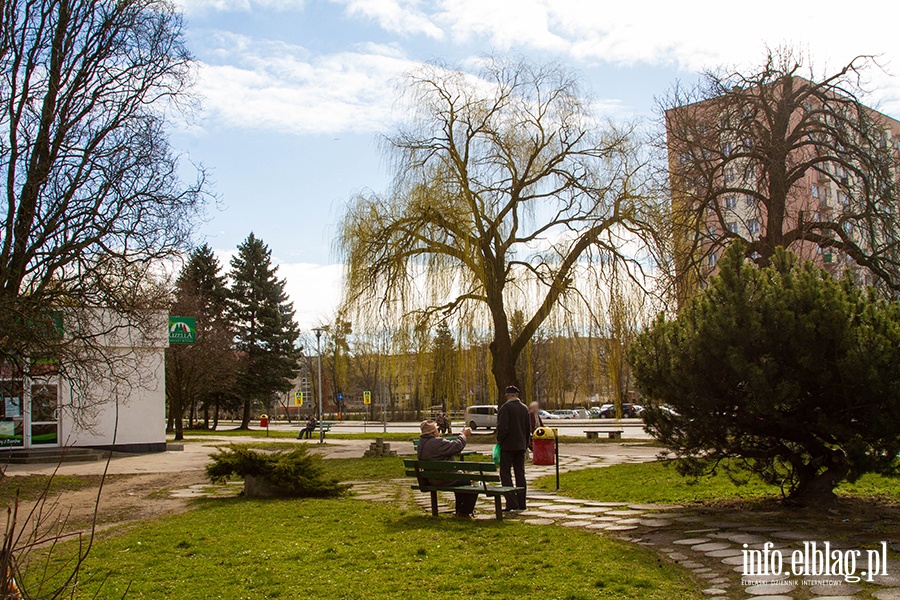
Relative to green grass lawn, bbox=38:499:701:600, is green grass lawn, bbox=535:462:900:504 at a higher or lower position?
lower

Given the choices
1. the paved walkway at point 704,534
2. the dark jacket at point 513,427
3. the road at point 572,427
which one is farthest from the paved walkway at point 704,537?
the road at point 572,427

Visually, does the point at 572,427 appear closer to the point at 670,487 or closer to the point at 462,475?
the point at 670,487

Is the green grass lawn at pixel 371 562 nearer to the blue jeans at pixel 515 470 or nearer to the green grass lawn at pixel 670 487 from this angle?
the blue jeans at pixel 515 470

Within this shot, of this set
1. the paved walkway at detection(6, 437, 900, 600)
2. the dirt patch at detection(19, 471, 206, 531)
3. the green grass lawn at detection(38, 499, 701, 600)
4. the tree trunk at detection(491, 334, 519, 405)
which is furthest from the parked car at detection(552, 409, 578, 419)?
the green grass lawn at detection(38, 499, 701, 600)

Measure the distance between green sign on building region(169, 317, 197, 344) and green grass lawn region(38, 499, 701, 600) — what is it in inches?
816

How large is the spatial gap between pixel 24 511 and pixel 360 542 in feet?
23.5

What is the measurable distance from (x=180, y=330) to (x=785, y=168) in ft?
70.1

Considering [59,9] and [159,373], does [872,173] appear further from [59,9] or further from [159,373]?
[159,373]

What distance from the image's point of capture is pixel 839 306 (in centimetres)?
841

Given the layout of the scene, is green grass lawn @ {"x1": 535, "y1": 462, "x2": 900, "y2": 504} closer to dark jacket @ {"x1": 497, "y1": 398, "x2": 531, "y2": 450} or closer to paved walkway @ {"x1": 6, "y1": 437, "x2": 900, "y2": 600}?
paved walkway @ {"x1": 6, "y1": 437, "x2": 900, "y2": 600}

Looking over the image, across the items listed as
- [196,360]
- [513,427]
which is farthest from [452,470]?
[196,360]

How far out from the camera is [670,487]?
11992 millimetres

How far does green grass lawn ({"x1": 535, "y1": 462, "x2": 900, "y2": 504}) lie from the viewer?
417 inches

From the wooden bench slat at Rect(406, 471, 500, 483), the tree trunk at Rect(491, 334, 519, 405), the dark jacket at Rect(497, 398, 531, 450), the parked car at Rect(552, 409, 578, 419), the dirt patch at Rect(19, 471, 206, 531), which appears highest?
the tree trunk at Rect(491, 334, 519, 405)
